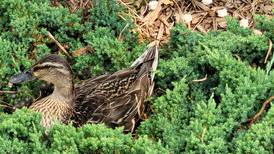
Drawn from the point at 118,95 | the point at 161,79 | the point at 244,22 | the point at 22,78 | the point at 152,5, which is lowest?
the point at 118,95

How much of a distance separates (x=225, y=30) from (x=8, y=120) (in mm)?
2378

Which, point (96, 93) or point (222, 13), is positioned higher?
point (222, 13)

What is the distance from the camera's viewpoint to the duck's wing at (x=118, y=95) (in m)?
5.97

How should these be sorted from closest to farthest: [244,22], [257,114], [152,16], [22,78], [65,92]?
1. [257,114]
2. [22,78]
3. [65,92]
4. [244,22]
5. [152,16]

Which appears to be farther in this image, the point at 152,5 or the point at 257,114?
the point at 152,5

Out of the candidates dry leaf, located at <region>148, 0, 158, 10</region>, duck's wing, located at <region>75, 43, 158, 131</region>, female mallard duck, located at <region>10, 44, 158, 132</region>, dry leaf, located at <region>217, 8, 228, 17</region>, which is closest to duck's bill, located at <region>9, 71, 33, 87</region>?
female mallard duck, located at <region>10, 44, 158, 132</region>

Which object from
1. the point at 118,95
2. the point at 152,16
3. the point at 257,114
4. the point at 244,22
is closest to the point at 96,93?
the point at 118,95

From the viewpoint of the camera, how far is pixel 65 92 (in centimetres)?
607

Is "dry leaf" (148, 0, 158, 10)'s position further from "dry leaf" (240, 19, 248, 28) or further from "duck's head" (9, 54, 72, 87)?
"duck's head" (9, 54, 72, 87)

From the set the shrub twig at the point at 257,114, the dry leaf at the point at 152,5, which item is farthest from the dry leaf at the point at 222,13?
the shrub twig at the point at 257,114

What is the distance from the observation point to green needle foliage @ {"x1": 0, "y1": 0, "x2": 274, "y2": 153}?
507cm

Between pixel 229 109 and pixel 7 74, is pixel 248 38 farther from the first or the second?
pixel 7 74

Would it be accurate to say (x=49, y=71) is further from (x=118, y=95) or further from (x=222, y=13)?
(x=222, y=13)

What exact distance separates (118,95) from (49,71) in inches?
24.4
